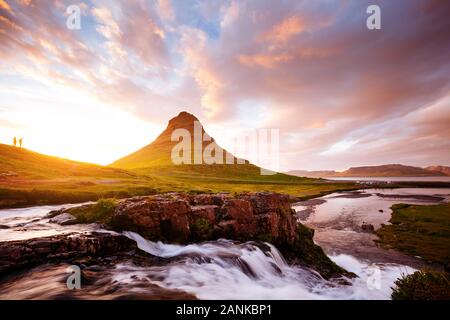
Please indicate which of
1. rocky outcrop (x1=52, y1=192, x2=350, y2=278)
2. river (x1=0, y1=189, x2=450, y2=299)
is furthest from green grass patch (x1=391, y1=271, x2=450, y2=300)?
rocky outcrop (x1=52, y1=192, x2=350, y2=278)

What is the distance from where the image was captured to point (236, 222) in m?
18.6

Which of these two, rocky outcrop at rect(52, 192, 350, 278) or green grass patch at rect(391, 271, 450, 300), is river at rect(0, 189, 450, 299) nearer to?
rocky outcrop at rect(52, 192, 350, 278)

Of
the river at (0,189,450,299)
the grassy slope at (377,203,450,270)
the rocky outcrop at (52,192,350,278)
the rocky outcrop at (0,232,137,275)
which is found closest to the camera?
the river at (0,189,450,299)

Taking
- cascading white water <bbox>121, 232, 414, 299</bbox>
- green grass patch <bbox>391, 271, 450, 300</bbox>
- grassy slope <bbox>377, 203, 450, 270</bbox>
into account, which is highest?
green grass patch <bbox>391, 271, 450, 300</bbox>

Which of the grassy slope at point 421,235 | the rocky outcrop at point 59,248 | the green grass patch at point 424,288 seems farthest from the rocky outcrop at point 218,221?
the grassy slope at point 421,235

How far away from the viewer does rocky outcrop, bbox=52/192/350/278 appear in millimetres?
16516

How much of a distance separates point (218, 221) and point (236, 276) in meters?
5.75

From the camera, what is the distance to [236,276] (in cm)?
1341

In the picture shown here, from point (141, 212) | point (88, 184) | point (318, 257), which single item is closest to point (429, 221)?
point (318, 257)

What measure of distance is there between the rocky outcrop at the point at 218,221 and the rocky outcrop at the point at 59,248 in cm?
190

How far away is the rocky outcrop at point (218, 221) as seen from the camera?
16.5m

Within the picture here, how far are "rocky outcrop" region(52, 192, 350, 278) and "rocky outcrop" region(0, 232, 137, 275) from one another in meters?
1.90
